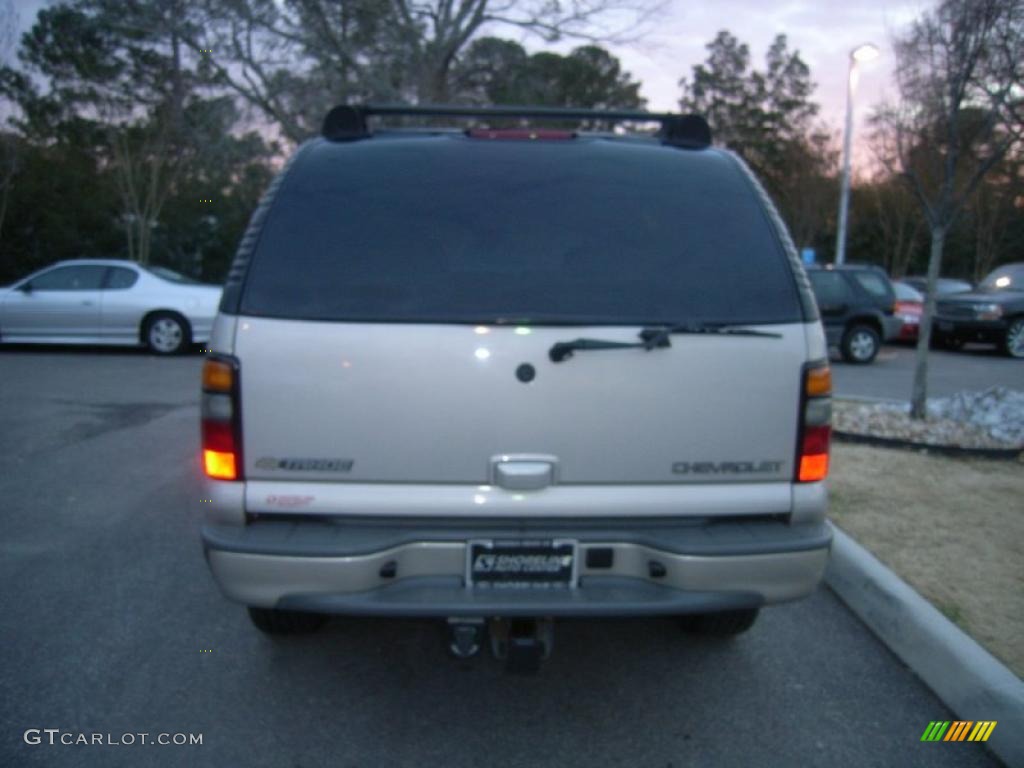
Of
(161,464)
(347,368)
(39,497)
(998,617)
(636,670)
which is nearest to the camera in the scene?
(347,368)

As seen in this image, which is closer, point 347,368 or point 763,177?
point 347,368

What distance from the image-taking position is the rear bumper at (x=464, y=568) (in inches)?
98.6

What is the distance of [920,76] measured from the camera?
700cm

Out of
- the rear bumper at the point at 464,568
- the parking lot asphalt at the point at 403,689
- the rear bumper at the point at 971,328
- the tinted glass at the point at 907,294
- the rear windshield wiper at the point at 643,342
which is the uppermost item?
the rear windshield wiper at the point at 643,342

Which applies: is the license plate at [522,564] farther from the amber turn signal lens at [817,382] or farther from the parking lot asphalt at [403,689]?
the amber turn signal lens at [817,382]

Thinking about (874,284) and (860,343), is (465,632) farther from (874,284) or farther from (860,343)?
(874,284)

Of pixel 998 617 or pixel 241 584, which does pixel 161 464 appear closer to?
pixel 241 584

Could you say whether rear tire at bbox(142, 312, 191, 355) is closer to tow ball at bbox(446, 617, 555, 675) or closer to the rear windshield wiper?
tow ball at bbox(446, 617, 555, 675)

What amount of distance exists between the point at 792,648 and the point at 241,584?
2277 mm

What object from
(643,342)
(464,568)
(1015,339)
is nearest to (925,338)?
(643,342)

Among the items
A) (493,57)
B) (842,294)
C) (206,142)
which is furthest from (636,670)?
(493,57)

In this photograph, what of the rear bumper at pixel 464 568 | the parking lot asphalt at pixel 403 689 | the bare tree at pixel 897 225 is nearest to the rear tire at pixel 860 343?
the parking lot asphalt at pixel 403 689

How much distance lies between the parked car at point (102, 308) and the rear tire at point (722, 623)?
1096cm

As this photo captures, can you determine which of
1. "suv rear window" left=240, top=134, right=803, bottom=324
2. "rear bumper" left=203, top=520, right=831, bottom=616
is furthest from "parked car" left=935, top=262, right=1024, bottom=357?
"rear bumper" left=203, top=520, right=831, bottom=616
